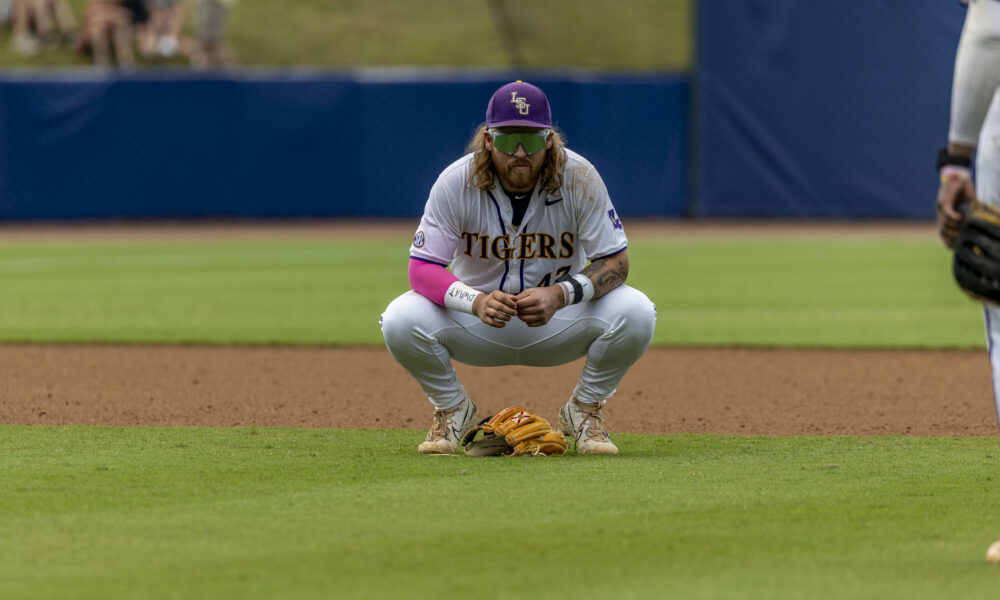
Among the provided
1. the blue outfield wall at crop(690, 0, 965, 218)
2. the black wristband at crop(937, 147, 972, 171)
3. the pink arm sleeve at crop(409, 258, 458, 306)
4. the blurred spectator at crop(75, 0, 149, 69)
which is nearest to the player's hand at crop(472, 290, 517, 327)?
the pink arm sleeve at crop(409, 258, 458, 306)

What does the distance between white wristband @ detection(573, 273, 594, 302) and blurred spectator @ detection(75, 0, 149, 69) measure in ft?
66.1

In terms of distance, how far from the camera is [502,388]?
785 cm

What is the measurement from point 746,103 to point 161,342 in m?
14.4

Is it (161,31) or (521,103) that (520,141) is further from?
(161,31)

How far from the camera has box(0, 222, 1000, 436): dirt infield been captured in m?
6.57

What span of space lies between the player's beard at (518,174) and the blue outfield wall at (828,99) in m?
17.5

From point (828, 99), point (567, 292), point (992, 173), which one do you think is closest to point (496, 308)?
point (567, 292)

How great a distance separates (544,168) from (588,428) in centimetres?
101

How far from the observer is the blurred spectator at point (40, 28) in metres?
25.3

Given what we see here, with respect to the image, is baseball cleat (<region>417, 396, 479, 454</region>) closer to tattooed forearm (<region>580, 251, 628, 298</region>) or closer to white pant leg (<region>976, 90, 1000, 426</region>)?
tattooed forearm (<region>580, 251, 628, 298</region>)

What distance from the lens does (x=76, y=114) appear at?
21.7 meters

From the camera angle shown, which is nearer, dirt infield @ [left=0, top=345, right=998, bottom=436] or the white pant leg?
the white pant leg

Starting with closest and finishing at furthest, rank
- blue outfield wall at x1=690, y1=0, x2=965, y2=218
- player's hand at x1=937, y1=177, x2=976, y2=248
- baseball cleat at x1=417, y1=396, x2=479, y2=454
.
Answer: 1. player's hand at x1=937, y1=177, x2=976, y2=248
2. baseball cleat at x1=417, y1=396, x2=479, y2=454
3. blue outfield wall at x1=690, y1=0, x2=965, y2=218

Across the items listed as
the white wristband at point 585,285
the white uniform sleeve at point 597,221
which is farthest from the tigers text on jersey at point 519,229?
the white wristband at point 585,285
